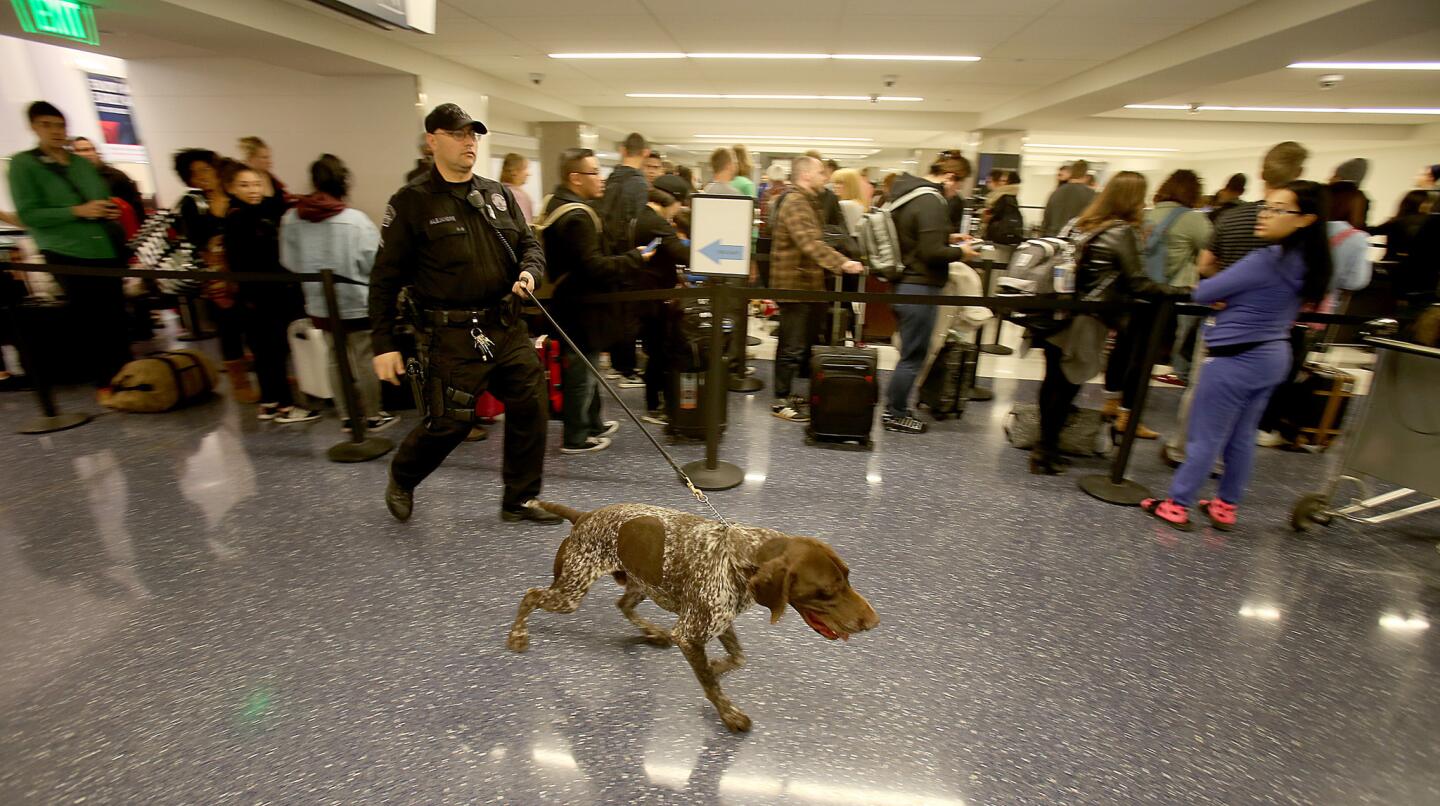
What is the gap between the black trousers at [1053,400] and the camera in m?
3.50

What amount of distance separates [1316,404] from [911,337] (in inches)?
113

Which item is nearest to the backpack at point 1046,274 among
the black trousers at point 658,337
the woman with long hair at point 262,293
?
the black trousers at point 658,337

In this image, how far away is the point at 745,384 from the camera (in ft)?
17.0

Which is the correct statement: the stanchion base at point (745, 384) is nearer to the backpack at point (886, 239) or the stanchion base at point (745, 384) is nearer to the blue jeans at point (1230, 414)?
the backpack at point (886, 239)

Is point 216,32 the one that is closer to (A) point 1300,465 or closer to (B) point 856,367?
(B) point 856,367

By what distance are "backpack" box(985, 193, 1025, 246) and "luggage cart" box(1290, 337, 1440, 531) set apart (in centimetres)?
464

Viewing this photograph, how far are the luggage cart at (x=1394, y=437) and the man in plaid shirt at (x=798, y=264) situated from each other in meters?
2.67

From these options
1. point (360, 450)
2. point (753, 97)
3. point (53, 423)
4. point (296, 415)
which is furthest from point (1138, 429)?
point (753, 97)

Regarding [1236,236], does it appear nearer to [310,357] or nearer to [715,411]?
[715,411]

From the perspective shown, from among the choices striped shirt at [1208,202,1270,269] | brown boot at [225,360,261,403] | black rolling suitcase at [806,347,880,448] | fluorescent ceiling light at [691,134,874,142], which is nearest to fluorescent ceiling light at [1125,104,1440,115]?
fluorescent ceiling light at [691,134,874,142]

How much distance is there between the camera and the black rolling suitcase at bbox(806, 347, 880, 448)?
155 inches

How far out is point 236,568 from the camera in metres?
2.56

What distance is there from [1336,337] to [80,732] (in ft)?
28.9

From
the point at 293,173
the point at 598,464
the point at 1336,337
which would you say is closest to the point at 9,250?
the point at 293,173
